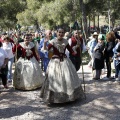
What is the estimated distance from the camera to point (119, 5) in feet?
119

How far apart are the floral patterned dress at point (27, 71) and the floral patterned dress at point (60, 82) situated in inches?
65.8

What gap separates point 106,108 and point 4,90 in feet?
11.9

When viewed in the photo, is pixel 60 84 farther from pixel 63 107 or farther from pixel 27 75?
pixel 27 75

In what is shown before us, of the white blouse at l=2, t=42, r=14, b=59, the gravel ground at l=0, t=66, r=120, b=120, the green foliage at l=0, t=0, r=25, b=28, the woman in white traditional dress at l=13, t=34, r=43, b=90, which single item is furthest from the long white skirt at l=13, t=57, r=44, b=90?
the green foliage at l=0, t=0, r=25, b=28

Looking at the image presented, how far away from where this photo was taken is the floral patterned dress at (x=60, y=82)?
22.1 ft

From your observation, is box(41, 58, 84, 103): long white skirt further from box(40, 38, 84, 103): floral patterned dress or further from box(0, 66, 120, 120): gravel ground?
box(0, 66, 120, 120): gravel ground

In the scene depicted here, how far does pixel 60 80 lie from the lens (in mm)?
6754

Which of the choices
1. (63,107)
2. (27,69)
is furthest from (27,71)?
(63,107)

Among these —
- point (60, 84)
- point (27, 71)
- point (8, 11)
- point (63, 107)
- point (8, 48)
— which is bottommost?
point (63, 107)

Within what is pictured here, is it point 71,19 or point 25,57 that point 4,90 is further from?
point 71,19

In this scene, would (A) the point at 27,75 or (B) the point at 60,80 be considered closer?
(B) the point at 60,80

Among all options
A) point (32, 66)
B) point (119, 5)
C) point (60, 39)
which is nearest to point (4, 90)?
point (32, 66)

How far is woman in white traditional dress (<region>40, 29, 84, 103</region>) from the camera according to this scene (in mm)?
6750

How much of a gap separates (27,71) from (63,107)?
2.23 meters
